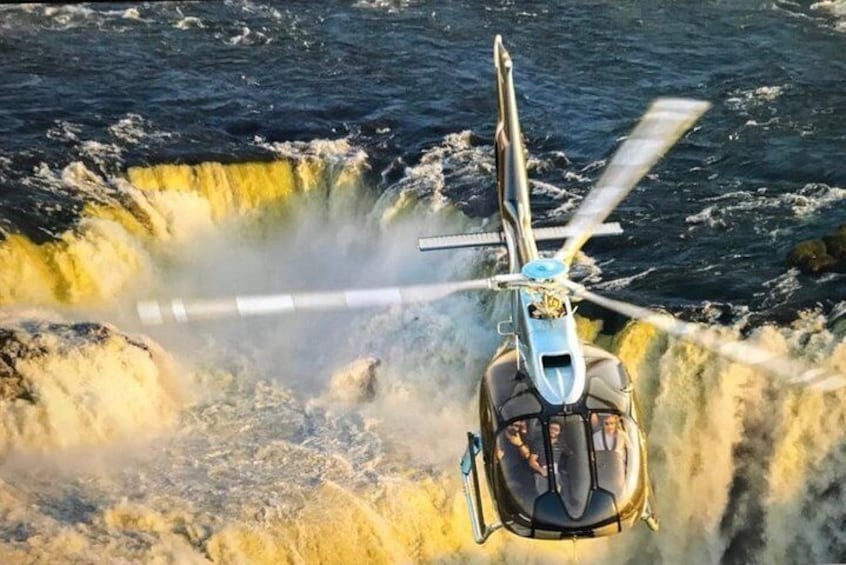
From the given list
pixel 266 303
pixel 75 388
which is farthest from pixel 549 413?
pixel 75 388

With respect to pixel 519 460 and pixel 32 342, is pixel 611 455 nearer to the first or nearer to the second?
pixel 519 460

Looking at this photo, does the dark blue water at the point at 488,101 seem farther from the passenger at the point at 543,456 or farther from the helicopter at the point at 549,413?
the passenger at the point at 543,456

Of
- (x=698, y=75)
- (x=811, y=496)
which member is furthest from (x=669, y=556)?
(x=698, y=75)

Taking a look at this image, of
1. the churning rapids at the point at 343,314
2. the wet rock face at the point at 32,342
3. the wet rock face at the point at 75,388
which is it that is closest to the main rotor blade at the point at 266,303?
the churning rapids at the point at 343,314

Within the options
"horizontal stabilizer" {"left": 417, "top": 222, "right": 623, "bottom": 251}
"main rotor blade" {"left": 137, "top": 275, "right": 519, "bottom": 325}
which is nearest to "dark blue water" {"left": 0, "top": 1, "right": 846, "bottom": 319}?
"horizontal stabilizer" {"left": 417, "top": 222, "right": 623, "bottom": 251}

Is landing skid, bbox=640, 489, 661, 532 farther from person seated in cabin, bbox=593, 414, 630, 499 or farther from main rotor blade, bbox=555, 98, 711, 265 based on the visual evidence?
main rotor blade, bbox=555, 98, 711, 265
